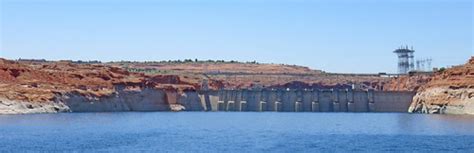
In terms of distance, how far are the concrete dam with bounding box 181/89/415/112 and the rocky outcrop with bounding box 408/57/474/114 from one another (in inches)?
472

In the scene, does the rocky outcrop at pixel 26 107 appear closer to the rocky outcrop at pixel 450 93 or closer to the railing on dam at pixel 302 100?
the railing on dam at pixel 302 100

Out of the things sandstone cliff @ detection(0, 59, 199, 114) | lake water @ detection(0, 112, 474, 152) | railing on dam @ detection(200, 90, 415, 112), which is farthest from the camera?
railing on dam @ detection(200, 90, 415, 112)

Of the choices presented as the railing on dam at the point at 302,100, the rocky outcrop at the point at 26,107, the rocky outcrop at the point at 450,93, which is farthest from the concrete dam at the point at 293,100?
the rocky outcrop at the point at 26,107

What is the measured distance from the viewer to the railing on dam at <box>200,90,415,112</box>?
145375mm

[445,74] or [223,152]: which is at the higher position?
[445,74]

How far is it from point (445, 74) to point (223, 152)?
251 feet

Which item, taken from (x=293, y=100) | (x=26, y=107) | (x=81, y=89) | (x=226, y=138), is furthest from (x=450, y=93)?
(x=226, y=138)

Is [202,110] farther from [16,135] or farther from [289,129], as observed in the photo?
[16,135]

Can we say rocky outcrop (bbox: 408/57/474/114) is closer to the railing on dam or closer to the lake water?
the railing on dam

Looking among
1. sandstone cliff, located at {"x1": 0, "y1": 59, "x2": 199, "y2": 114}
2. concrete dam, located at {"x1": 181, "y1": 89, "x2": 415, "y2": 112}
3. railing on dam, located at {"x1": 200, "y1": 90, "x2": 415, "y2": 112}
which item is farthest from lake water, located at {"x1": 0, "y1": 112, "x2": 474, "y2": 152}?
concrete dam, located at {"x1": 181, "y1": 89, "x2": 415, "y2": 112}

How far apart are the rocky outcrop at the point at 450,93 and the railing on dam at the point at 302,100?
11699 mm

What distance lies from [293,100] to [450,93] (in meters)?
35.2

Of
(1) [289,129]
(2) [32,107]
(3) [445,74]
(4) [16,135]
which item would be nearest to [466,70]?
(3) [445,74]

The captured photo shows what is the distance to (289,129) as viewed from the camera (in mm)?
85250
